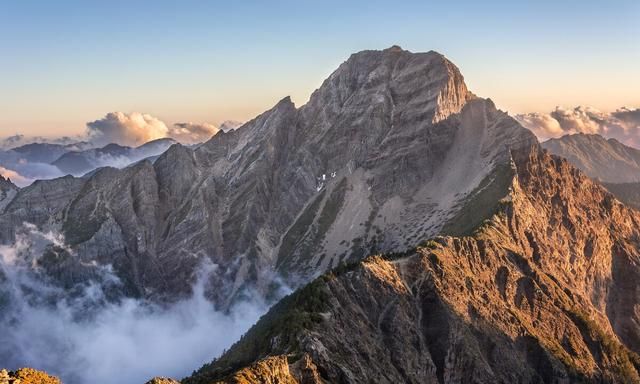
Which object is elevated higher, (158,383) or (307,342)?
(158,383)

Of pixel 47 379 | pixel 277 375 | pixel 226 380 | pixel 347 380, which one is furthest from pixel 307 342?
pixel 47 379

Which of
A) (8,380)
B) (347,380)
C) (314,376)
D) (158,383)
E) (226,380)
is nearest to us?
(8,380)

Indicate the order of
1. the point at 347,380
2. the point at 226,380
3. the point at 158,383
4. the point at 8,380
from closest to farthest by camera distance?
the point at 8,380 < the point at 158,383 < the point at 226,380 < the point at 347,380

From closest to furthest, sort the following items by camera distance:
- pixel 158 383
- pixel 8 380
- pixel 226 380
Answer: pixel 8 380
pixel 158 383
pixel 226 380

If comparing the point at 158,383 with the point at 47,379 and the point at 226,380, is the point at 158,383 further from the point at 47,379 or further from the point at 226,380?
A: the point at 47,379

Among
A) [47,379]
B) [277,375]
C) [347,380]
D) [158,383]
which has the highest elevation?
[47,379]

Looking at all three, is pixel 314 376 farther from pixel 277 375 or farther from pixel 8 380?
pixel 8 380

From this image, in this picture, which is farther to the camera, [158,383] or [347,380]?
[347,380]

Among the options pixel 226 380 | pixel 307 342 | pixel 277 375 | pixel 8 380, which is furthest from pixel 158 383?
pixel 307 342

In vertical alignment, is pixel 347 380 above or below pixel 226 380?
below
